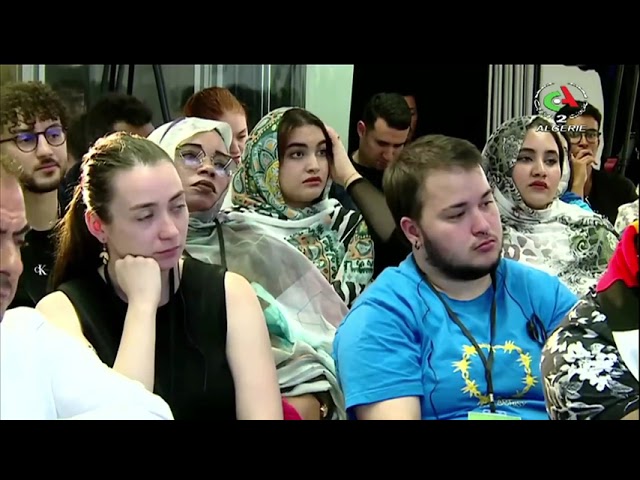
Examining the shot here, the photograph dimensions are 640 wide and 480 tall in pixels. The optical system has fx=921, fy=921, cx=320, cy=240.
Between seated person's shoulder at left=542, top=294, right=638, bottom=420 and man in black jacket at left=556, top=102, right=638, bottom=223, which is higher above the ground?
man in black jacket at left=556, top=102, right=638, bottom=223

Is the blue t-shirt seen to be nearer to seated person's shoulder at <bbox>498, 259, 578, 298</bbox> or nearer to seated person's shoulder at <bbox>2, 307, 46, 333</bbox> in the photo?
seated person's shoulder at <bbox>498, 259, 578, 298</bbox>

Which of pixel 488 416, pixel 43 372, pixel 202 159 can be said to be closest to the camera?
pixel 43 372

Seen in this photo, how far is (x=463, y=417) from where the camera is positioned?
163cm

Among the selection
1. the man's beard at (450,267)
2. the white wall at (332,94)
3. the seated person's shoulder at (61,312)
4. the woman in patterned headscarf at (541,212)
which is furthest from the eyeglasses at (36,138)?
the woman in patterned headscarf at (541,212)

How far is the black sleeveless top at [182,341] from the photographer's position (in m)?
1.63

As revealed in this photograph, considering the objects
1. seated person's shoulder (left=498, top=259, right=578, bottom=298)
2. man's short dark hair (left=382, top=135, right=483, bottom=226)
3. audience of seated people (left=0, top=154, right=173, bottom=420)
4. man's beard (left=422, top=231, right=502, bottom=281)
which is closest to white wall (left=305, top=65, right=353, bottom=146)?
man's short dark hair (left=382, top=135, right=483, bottom=226)

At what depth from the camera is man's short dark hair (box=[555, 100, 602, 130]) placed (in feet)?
5.82

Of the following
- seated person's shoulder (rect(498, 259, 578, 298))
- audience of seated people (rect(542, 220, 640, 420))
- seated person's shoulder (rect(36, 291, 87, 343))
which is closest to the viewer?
audience of seated people (rect(542, 220, 640, 420))

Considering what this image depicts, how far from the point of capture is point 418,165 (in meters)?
1.71

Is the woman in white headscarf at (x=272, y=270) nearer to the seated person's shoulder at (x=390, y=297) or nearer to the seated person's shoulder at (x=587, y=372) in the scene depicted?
the seated person's shoulder at (x=390, y=297)

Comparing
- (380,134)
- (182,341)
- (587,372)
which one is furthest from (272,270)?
(587,372)

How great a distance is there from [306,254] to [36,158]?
53 centimetres

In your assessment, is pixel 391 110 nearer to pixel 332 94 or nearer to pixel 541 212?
pixel 332 94

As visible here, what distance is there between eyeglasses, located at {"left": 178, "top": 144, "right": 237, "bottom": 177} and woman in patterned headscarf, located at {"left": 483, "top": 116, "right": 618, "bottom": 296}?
0.49 metres
